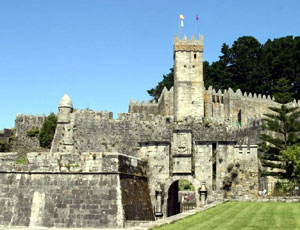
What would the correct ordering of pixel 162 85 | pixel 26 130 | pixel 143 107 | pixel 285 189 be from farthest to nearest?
pixel 162 85, pixel 143 107, pixel 26 130, pixel 285 189

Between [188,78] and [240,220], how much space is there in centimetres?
3264

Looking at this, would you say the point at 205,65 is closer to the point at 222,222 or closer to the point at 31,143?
the point at 31,143

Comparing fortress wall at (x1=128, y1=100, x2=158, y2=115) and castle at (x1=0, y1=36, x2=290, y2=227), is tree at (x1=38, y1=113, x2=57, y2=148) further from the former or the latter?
fortress wall at (x1=128, y1=100, x2=158, y2=115)

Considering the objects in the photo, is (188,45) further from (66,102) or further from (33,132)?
(33,132)

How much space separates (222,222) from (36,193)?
981cm

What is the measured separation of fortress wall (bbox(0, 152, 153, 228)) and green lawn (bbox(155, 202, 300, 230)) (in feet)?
13.3

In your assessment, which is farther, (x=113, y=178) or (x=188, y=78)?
(x=188, y=78)

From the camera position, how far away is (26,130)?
4612cm

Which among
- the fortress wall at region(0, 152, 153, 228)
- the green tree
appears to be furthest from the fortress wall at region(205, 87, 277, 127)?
the fortress wall at region(0, 152, 153, 228)

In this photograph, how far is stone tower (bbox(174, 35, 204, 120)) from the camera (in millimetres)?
47281

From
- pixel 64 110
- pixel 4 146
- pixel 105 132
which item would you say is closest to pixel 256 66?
pixel 105 132

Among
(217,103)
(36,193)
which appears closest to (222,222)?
(36,193)

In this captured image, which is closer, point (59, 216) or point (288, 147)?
point (59, 216)

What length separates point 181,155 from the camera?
2691 cm
